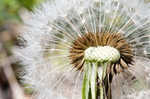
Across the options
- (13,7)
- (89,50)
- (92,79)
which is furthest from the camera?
(13,7)

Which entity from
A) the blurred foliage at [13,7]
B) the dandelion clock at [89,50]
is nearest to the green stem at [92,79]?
the dandelion clock at [89,50]

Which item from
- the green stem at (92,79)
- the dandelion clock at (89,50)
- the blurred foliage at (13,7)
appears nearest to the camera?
the green stem at (92,79)

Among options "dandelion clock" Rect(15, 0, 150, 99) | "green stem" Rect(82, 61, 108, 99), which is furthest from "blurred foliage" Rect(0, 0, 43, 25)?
"green stem" Rect(82, 61, 108, 99)

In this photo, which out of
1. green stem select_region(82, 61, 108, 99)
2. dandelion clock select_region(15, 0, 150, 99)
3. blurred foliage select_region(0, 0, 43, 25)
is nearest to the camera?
green stem select_region(82, 61, 108, 99)

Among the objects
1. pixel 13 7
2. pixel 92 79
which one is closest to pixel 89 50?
pixel 92 79

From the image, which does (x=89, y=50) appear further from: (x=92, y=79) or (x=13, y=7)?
(x=13, y=7)

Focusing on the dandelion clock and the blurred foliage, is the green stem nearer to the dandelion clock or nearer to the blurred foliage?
the dandelion clock

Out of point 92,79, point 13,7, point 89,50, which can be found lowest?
point 92,79

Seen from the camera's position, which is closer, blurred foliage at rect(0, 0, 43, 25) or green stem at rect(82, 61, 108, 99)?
green stem at rect(82, 61, 108, 99)

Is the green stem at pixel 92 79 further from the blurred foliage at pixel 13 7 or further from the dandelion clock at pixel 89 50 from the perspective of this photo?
the blurred foliage at pixel 13 7
